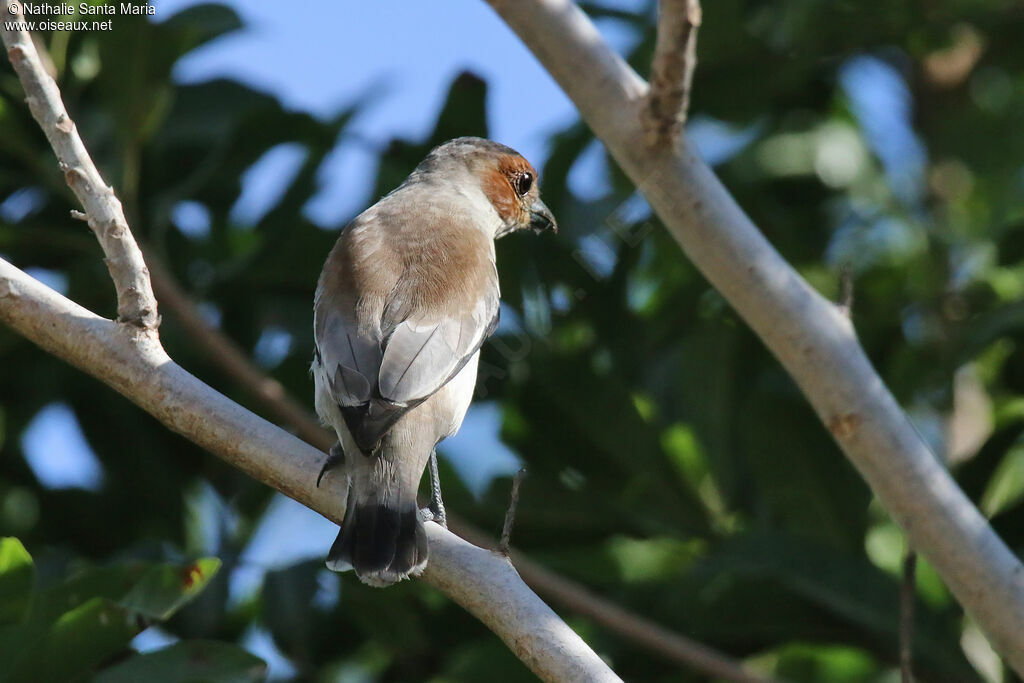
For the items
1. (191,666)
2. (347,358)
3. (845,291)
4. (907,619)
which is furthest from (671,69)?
(191,666)

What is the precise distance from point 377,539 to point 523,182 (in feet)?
6.55

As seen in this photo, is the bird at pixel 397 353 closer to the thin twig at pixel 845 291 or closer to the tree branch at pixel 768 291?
the tree branch at pixel 768 291

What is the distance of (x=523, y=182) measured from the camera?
4.51 m

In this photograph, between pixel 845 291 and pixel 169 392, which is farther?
pixel 845 291

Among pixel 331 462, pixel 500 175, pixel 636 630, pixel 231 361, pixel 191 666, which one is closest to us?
pixel 331 462

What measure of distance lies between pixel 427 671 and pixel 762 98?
101 inches

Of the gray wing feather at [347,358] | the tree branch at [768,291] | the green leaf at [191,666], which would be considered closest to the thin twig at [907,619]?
the tree branch at [768,291]

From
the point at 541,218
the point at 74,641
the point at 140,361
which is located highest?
→ the point at 140,361

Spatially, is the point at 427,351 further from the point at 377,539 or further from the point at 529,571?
the point at 529,571

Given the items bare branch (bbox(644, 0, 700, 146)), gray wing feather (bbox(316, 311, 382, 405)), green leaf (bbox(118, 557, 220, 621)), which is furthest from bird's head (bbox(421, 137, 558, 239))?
green leaf (bbox(118, 557, 220, 621))

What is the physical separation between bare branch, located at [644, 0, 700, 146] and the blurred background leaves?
3.97ft

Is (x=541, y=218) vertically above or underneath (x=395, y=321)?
underneath

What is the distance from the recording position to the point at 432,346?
3.27 metres

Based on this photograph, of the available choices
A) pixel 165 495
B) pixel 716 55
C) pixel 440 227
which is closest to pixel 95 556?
pixel 165 495
